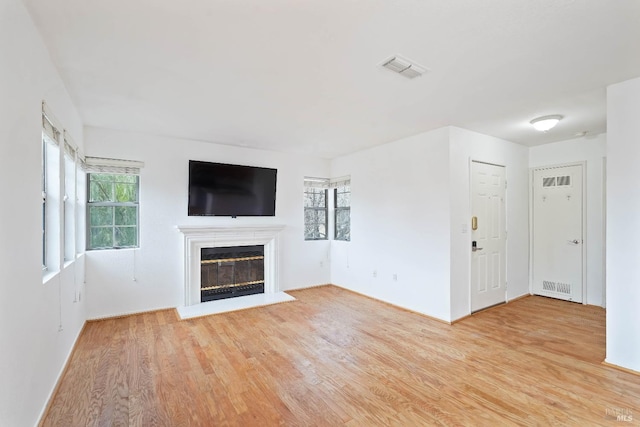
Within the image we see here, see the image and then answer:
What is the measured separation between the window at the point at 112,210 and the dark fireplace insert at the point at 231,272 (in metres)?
1.06

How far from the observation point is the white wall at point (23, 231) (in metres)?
1.46

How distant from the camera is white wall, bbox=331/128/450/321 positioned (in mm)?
3881

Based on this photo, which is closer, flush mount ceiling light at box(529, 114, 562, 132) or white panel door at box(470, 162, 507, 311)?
flush mount ceiling light at box(529, 114, 562, 132)

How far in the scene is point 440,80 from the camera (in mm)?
2541

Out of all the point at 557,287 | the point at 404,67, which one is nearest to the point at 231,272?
the point at 404,67

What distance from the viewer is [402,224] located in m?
4.41

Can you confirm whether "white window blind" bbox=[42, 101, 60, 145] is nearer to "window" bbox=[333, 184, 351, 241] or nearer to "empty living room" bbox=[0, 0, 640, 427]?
"empty living room" bbox=[0, 0, 640, 427]

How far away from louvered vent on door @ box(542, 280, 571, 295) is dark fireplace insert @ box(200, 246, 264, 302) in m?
4.73

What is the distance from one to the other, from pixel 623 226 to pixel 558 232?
2.48 m

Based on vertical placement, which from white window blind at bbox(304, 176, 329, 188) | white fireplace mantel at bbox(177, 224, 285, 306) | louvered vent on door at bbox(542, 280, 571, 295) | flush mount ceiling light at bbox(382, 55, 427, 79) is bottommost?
louvered vent on door at bbox(542, 280, 571, 295)

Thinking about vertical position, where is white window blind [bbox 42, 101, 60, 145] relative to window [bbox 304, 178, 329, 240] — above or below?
above

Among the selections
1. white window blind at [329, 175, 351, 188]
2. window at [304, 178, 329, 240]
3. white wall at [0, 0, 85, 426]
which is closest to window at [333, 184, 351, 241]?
white window blind at [329, 175, 351, 188]

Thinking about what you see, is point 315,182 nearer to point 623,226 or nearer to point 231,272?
point 231,272

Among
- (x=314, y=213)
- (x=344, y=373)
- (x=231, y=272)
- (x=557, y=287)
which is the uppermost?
(x=314, y=213)
